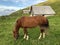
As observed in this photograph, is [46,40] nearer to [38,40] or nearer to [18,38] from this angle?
[38,40]

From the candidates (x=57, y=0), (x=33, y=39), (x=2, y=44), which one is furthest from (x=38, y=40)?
(x=57, y=0)

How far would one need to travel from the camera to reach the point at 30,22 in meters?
17.3

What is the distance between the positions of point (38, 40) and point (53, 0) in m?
114

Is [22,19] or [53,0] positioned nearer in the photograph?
[22,19]

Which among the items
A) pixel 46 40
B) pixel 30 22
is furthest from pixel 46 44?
pixel 30 22

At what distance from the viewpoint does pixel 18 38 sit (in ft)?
57.9

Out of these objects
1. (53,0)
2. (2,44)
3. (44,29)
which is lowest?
(53,0)

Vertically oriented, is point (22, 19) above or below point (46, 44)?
above

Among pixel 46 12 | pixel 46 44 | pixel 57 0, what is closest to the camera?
pixel 46 44

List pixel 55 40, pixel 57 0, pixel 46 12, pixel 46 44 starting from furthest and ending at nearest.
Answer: pixel 57 0 < pixel 46 12 < pixel 55 40 < pixel 46 44

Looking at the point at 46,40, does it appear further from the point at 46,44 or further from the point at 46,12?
the point at 46,12

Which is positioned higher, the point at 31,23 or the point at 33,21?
the point at 33,21

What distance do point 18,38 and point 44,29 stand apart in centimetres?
272

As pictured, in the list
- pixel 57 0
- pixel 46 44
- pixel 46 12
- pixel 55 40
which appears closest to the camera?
pixel 46 44
